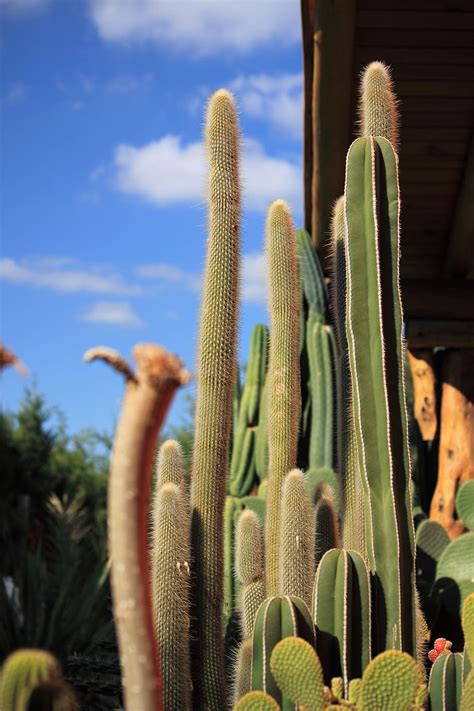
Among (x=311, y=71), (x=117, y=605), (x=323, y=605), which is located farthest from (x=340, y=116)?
(x=117, y=605)

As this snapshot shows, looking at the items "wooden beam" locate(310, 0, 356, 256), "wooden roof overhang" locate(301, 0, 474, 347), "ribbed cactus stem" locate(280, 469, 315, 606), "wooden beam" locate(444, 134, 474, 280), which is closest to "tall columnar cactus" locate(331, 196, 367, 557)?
"ribbed cactus stem" locate(280, 469, 315, 606)

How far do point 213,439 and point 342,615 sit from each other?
1.82 feet

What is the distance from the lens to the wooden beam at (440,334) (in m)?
5.62

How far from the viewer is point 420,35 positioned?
4.25m

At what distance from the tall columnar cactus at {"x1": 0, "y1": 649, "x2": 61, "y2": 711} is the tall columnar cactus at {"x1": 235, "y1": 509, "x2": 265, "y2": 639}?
1.13 metres

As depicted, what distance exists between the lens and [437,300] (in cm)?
575

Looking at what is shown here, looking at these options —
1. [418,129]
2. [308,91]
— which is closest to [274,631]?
[308,91]

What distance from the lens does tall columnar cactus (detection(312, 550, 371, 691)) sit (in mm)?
1853

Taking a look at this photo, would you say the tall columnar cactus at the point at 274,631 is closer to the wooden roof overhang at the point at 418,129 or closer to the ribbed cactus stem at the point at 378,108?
the ribbed cactus stem at the point at 378,108

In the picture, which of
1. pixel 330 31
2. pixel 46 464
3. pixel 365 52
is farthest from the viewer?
pixel 46 464

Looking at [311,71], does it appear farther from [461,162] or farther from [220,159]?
[220,159]

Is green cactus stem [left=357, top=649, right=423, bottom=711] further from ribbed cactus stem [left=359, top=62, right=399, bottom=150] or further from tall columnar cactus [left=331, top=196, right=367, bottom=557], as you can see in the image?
ribbed cactus stem [left=359, top=62, right=399, bottom=150]

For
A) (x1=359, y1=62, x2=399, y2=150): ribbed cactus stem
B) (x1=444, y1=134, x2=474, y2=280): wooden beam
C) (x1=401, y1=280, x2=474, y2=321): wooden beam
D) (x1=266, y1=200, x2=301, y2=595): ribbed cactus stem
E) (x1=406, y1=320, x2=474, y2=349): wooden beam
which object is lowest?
(x1=266, y1=200, x2=301, y2=595): ribbed cactus stem

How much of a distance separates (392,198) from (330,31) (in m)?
2.21
